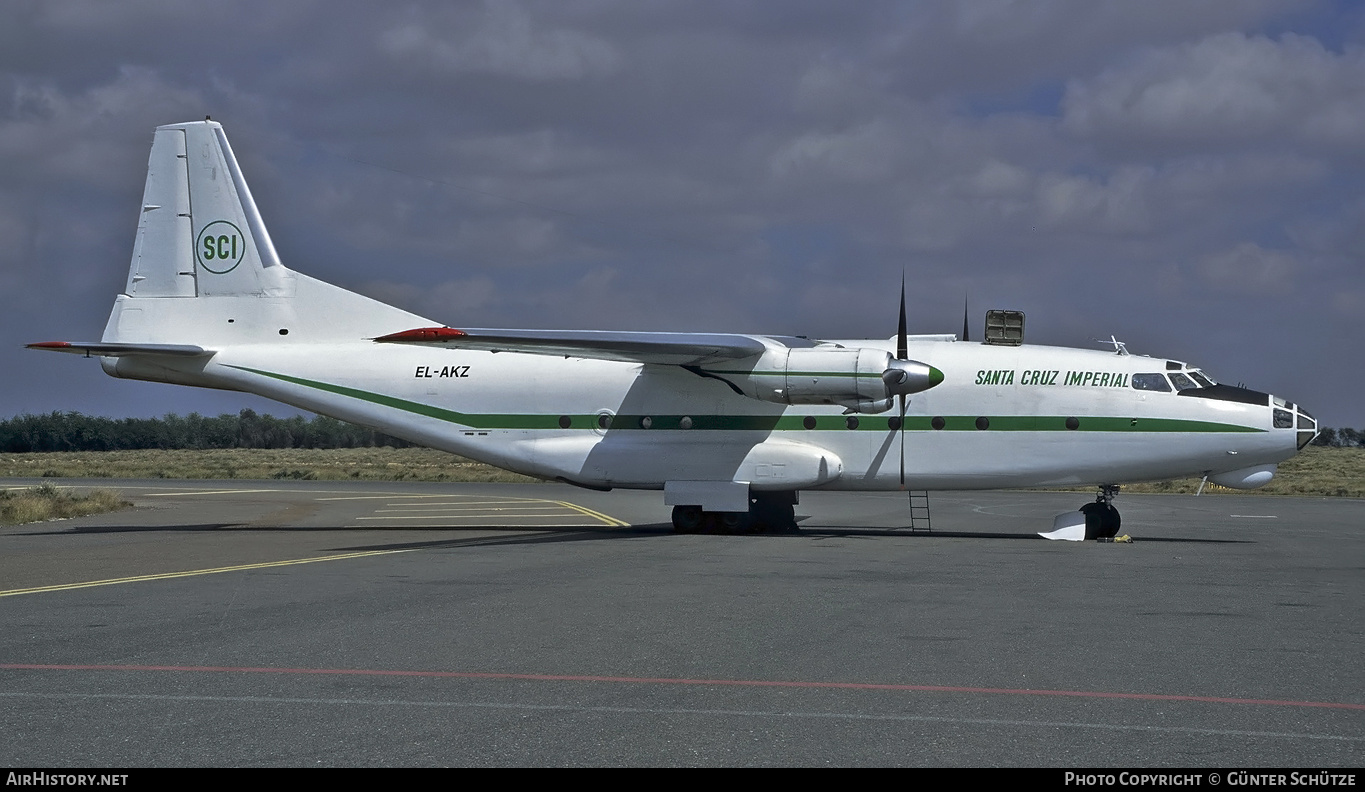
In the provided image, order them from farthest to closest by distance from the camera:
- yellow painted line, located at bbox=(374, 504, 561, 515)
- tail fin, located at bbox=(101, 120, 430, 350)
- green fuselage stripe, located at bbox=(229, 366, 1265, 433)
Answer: yellow painted line, located at bbox=(374, 504, 561, 515)
tail fin, located at bbox=(101, 120, 430, 350)
green fuselage stripe, located at bbox=(229, 366, 1265, 433)

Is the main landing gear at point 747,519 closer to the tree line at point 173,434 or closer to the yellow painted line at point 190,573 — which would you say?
the yellow painted line at point 190,573

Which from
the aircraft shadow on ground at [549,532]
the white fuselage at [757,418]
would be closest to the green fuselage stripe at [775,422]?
the white fuselage at [757,418]

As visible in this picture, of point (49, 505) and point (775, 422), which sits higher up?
point (775, 422)

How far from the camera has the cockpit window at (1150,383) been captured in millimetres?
21891

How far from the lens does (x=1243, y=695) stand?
7.63 meters

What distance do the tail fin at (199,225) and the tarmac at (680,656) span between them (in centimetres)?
823

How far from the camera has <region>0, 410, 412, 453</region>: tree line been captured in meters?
110

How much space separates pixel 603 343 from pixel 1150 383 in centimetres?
996

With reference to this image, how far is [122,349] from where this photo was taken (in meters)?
24.5

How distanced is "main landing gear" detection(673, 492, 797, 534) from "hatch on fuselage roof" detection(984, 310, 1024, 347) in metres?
5.09

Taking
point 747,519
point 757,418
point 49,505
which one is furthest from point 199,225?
point 747,519

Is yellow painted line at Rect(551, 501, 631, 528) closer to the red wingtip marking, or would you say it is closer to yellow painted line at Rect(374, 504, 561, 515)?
yellow painted line at Rect(374, 504, 561, 515)

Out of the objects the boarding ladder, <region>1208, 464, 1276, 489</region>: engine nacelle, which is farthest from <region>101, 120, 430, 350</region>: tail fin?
<region>1208, 464, 1276, 489</region>: engine nacelle

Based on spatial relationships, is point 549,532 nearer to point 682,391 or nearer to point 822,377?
point 682,391
